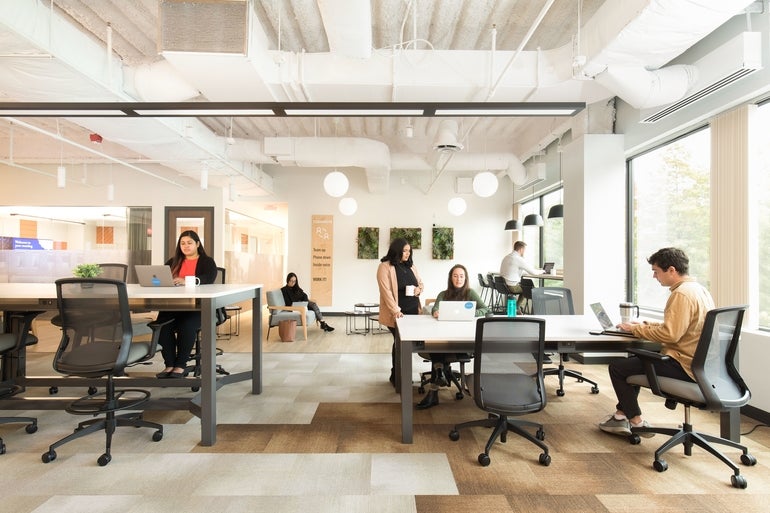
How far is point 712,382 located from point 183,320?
452cm

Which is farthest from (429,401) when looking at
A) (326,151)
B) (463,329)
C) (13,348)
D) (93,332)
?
(326,151)

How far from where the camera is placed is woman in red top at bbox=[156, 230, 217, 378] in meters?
4.43

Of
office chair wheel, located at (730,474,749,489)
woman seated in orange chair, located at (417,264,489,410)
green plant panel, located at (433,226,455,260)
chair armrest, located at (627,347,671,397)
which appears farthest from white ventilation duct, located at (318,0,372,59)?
green plant panel, located at (433,226,455,260)

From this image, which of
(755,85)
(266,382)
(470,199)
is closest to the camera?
(755,85)

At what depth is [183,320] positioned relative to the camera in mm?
4469

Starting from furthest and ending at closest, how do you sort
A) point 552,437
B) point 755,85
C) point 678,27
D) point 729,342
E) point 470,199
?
point 470,199 < point 755,85 < point 552,437 < point 678,27 < point 729,342

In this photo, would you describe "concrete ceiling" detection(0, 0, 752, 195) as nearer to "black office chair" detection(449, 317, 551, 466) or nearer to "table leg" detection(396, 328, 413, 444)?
"black office chair" detection(449, 317, 551, 466)

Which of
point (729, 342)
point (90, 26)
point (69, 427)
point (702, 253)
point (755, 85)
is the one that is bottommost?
point (69, 427)

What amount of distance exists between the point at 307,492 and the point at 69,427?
2333mm

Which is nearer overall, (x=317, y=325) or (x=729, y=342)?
(x=729, y=342)

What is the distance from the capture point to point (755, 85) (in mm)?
3713

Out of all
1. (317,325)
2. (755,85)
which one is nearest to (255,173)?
(317,325)

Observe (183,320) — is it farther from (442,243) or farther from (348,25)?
(442,243)

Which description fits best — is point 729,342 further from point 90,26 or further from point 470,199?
point 470,199
